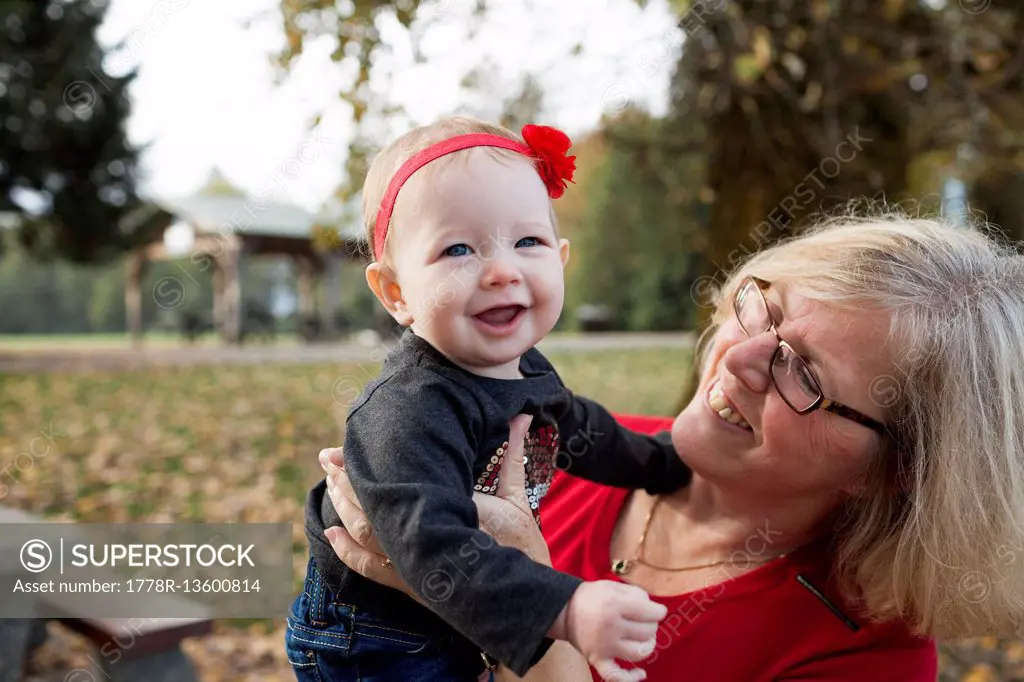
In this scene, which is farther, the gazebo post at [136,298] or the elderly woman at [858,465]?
the gazebo post at [136,298]

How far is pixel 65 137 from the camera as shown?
18.5 metres

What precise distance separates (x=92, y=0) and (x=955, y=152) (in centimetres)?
1865

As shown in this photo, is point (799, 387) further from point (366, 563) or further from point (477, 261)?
point (366, 563)

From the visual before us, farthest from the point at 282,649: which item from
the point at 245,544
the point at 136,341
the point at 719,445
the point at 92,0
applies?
the point at 136,341

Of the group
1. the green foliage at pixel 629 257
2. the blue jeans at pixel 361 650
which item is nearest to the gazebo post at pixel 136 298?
the green foliage at pixel 629 257

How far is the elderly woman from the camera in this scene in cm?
164

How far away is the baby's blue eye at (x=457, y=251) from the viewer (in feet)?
4.33

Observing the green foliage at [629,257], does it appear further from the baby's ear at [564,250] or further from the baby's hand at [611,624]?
the baby's hand at [611,624]

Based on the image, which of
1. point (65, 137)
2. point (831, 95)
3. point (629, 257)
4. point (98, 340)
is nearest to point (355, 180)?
point (831, 95)

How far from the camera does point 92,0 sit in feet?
60.4

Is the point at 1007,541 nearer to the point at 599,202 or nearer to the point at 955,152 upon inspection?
the point at 955,152

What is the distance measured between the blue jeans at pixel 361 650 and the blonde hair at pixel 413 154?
2.16ft

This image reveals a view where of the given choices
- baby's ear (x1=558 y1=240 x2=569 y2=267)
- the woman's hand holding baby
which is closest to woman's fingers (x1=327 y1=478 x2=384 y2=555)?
the woman's hand holding baby

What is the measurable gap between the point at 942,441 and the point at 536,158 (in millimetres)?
1010
